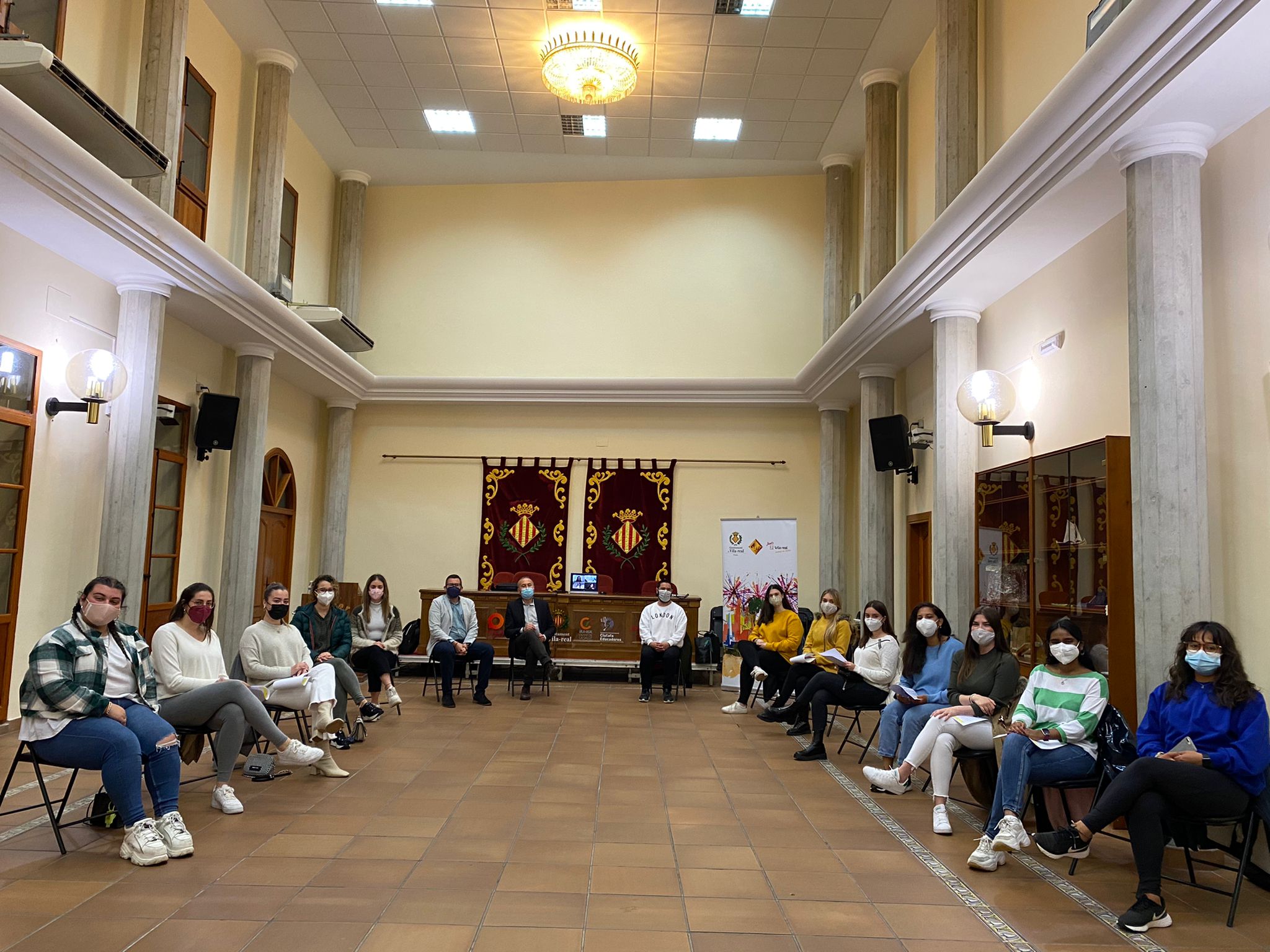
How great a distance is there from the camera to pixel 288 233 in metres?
10.7

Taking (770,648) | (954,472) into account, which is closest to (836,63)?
(954,472)

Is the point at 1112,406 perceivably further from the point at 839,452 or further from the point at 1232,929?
the point at 839,452

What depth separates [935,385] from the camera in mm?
7270

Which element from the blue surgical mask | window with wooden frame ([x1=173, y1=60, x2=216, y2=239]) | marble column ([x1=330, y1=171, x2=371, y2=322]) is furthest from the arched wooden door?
the blue surgical mask

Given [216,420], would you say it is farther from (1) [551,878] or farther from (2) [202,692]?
(1) [551,878]

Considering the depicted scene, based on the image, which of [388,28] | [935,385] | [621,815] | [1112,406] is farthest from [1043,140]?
[388,28]

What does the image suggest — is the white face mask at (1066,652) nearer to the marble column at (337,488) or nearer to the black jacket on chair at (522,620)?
the black jacket on chair at (522,620)

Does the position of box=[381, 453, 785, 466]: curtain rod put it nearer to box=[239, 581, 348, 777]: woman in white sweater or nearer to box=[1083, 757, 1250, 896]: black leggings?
box=[239, 581, 348, 777]: woman in white sweater

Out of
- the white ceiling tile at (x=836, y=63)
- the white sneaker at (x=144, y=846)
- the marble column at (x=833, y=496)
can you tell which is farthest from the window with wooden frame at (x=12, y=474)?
the marble column at (x=833, y=496)

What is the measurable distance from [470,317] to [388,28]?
13.6 feet

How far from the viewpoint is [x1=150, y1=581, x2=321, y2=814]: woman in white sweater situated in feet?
15.0

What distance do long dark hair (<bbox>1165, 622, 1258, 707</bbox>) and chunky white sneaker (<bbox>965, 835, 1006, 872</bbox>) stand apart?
95 cm

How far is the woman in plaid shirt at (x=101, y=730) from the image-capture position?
12.3 feet

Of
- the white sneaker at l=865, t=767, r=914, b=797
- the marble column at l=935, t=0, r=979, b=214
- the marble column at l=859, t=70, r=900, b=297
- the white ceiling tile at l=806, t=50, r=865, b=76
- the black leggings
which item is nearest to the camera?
the black leggings
